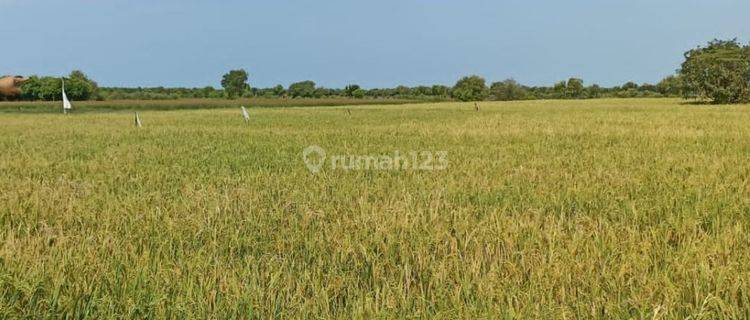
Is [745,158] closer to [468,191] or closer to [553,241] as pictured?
[468,191]

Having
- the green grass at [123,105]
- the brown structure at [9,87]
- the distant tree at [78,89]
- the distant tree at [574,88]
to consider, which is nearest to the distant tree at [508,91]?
the distant tree at [574,88]

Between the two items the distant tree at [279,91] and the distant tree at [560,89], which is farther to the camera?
the distant tree at [279,91]

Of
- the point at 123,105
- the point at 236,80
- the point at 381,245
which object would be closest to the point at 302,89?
the point at 236,80

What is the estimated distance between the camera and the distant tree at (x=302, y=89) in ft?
494

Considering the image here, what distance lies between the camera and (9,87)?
8938 cm

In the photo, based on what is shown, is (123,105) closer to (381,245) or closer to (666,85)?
(381,245)

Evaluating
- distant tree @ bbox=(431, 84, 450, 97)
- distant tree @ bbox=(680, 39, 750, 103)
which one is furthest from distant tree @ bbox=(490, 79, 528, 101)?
distant tree @ bbox=(680, 39, 750, 103)

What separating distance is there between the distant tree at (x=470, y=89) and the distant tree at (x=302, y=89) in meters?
47.5

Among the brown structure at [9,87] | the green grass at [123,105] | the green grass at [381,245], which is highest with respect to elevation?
the brown structure at [9,87]

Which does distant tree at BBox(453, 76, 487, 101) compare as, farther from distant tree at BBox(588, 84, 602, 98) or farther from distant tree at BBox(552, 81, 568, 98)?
distant tree at BBox(588, 84, 602, 98)

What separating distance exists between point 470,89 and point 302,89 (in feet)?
184

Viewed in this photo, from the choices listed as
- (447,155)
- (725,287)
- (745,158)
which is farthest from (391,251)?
(745,158)

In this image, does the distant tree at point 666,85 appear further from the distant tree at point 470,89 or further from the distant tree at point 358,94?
the distant tree at point 358,94

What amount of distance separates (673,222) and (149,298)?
3905 mm
